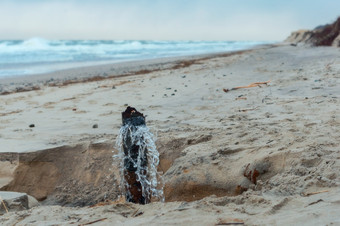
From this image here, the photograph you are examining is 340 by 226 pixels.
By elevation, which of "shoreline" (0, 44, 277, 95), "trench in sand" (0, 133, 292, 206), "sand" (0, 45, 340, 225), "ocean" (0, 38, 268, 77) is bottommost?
"trench in sand" (0, 133, 292, 206)

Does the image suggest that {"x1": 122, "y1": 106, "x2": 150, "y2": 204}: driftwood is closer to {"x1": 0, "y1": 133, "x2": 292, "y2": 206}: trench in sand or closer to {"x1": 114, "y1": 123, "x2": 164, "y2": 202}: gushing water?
{"x1": 114, "y1": 123, "x2": 164, "y2": 202}: gushing water

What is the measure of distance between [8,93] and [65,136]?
218 inches

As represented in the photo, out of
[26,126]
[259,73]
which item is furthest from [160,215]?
[259,73]

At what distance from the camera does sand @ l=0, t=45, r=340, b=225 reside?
241cm

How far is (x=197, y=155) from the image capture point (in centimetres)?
379

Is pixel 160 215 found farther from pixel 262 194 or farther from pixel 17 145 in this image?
pixel 17 145

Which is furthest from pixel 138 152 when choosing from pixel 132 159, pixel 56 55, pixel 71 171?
pixel 56 55

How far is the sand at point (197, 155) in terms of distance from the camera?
2408 millimetres

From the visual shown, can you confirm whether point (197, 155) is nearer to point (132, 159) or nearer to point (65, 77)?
point (132, 159)

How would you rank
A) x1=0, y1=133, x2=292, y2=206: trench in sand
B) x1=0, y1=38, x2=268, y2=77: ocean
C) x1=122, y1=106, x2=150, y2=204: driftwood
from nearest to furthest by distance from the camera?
1. x1=122, y1=106, x2=150, y2=204: driftwood
2. x1=0, y1=133, x2=292, y2=206: trench in sand
3. x1=0, y1=38, x2=268, y2=77: ocean

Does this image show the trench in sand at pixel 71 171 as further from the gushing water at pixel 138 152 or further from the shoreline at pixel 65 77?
the shoreline at pixel 65 77

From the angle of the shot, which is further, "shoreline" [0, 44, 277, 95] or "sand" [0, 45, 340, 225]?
"shoreline" [0, 44, 277, 95]

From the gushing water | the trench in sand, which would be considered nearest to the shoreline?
the trench in sand

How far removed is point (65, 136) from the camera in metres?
4.91
